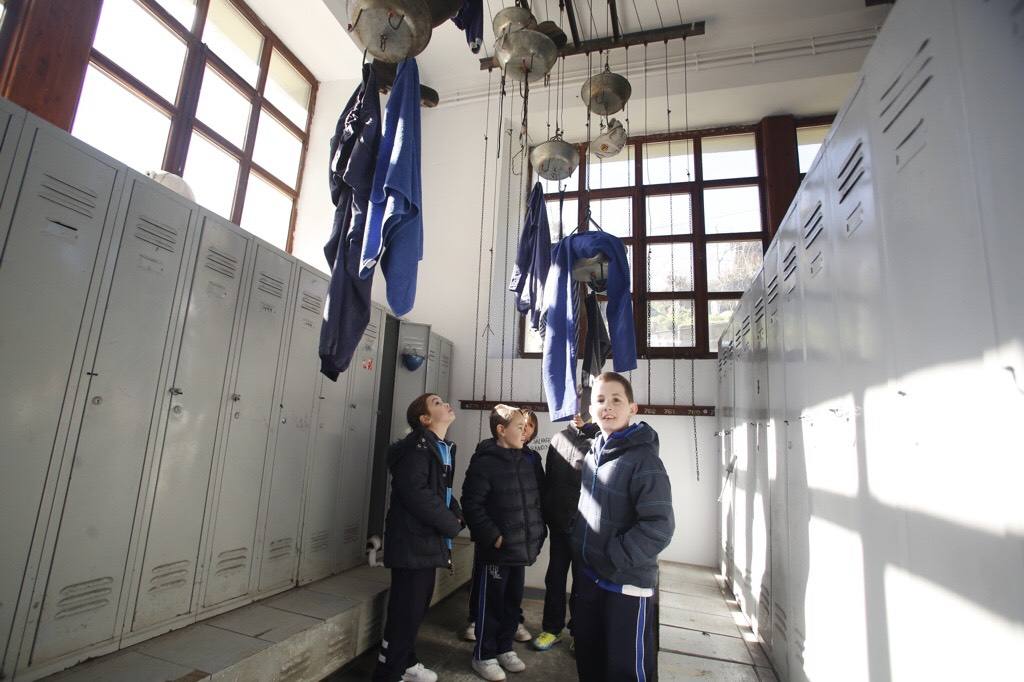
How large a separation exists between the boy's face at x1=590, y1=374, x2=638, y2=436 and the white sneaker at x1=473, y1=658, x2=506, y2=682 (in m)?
1.43

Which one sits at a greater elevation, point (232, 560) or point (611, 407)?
point (611, 407)

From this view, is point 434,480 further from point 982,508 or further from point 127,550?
point 982,508

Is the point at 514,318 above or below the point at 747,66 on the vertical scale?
below

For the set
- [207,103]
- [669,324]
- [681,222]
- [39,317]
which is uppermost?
[207,103]

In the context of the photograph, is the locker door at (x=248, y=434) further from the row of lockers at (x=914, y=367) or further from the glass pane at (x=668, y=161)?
the glass pane at (x=668, y=161)

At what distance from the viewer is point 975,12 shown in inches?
33.8

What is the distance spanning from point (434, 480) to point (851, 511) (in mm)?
1705

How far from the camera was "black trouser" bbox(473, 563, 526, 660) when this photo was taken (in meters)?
2.46

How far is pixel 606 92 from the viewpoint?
3195 mm

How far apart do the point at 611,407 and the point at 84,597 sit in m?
2.07

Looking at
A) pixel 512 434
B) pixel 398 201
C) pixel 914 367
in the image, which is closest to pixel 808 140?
pixel 512 434

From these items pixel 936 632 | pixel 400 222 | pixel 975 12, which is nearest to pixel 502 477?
pixel 400 222

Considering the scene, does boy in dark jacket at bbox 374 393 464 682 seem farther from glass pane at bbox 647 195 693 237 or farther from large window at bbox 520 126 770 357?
glass pane at bbox 647 195 693 237

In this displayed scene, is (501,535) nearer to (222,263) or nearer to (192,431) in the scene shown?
(192,431)
